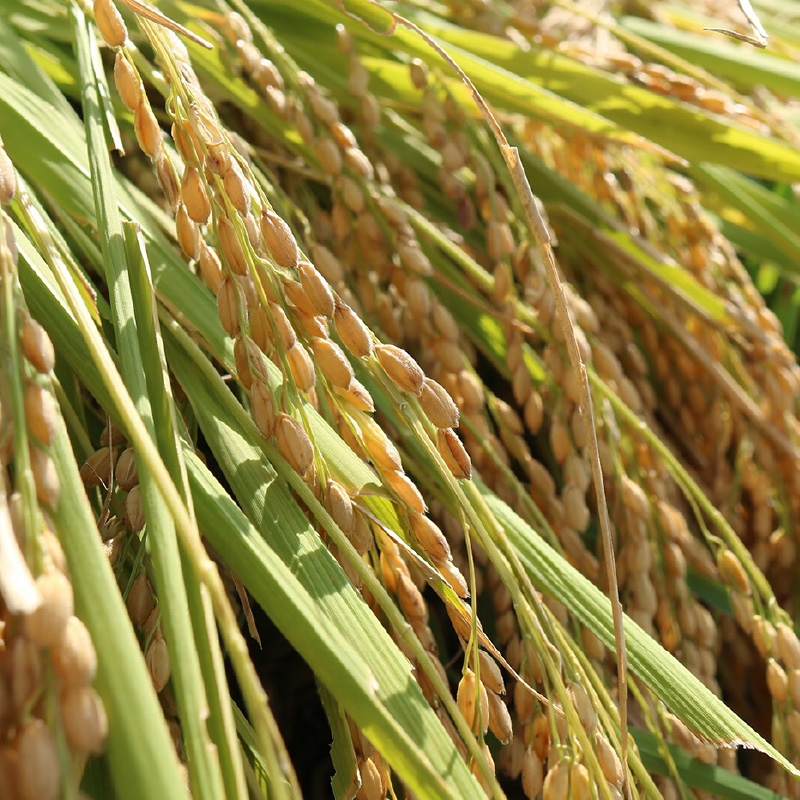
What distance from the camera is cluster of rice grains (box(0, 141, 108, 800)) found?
0.33m

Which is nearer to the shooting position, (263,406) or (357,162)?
(263,406)

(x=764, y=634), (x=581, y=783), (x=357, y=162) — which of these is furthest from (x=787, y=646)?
(x=357, y=162)

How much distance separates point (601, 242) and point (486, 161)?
186 mm

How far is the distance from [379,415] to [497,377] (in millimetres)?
307

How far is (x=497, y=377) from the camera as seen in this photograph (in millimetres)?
1017

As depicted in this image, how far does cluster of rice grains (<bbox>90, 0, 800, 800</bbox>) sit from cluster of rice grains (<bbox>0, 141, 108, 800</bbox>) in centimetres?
14

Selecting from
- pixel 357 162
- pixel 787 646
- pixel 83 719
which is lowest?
pixel 787 646

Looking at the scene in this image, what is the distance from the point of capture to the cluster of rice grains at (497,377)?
19.9 inches

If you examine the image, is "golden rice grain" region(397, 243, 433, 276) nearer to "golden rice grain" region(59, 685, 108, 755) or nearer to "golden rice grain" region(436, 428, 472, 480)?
"golden rice grain" region(436, 428, 472, 480)

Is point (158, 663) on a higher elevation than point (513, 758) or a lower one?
higher

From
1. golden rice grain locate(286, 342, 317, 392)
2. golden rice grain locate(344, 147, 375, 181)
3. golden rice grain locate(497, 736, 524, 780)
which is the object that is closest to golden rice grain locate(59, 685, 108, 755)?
golden rice grain locate(286, 342, 317, 392)

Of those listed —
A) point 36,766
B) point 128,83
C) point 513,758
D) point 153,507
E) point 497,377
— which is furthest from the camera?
point 497,377

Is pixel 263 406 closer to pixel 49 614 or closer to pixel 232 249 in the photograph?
pixel 232 249

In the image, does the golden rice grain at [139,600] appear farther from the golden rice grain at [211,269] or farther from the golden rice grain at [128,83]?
the golden rice grain at [128,83]
